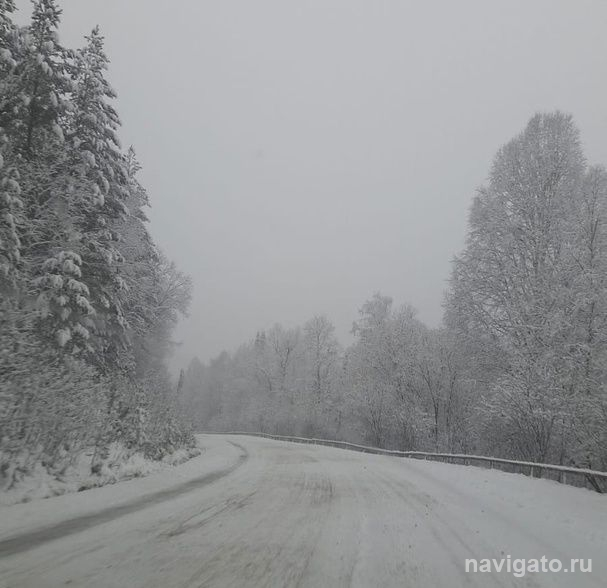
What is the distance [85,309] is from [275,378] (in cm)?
4422

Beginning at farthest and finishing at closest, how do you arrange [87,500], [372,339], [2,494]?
Result: [372,339]
[87,500]
[2,494]

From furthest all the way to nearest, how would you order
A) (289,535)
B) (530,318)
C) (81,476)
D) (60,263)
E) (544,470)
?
(530,318) → (544,470) → (60,263) → (81,476) → (289,535)

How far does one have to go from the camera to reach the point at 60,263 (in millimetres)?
11570

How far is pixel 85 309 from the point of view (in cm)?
1195

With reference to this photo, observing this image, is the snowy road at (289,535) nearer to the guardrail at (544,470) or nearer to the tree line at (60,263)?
the guardrail at (544,470)

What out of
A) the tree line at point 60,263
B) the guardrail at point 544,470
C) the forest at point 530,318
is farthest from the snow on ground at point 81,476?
the forest at point 530,318

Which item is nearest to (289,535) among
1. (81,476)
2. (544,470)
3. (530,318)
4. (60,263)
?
(81,476)

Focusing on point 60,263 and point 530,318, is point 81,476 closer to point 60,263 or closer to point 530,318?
point 60,263

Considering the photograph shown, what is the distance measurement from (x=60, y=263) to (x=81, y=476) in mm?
5839

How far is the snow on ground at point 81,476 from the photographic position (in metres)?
7.15

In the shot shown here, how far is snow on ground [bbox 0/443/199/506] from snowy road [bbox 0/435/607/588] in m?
0.47

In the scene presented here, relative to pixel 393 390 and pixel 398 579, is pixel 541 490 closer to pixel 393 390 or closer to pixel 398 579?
pixel 398 579

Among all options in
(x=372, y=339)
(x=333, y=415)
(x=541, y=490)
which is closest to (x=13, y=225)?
(x=541, y=490)

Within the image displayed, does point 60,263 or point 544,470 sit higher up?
point 60,263
